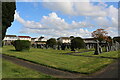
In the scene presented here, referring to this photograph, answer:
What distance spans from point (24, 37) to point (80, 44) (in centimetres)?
8260

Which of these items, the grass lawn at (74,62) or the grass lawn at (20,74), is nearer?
the grass lawn at (20,74)

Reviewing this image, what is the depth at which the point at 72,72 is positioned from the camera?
7.41 metres

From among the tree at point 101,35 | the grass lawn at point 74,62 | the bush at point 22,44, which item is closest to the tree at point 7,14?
the bush at point 22,44

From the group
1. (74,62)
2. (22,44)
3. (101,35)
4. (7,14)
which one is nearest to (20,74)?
(74,62)

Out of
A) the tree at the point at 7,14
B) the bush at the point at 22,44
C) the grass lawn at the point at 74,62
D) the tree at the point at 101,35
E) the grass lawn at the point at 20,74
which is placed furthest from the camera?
the tree at the point at 101,35

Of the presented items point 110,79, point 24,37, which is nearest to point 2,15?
point 110,79

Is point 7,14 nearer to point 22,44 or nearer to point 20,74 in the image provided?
point 22,44

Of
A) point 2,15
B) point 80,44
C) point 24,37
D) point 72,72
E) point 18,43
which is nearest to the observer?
point 72,72

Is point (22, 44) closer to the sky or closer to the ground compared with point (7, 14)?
closer to the ground

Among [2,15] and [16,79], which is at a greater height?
[2,15]

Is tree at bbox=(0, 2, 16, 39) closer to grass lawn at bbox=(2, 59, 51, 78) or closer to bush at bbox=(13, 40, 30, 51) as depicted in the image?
Result: bush at bbox=(13, 40, 30, 51)

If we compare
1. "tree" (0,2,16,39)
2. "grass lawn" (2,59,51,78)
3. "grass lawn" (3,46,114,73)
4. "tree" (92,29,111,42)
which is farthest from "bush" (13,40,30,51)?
"tree" (92,29,111,42)

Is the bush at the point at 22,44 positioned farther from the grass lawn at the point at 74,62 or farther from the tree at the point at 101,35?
the tree at the point at 101,35

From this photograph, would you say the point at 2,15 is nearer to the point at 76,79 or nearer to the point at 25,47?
the point at 25,47
